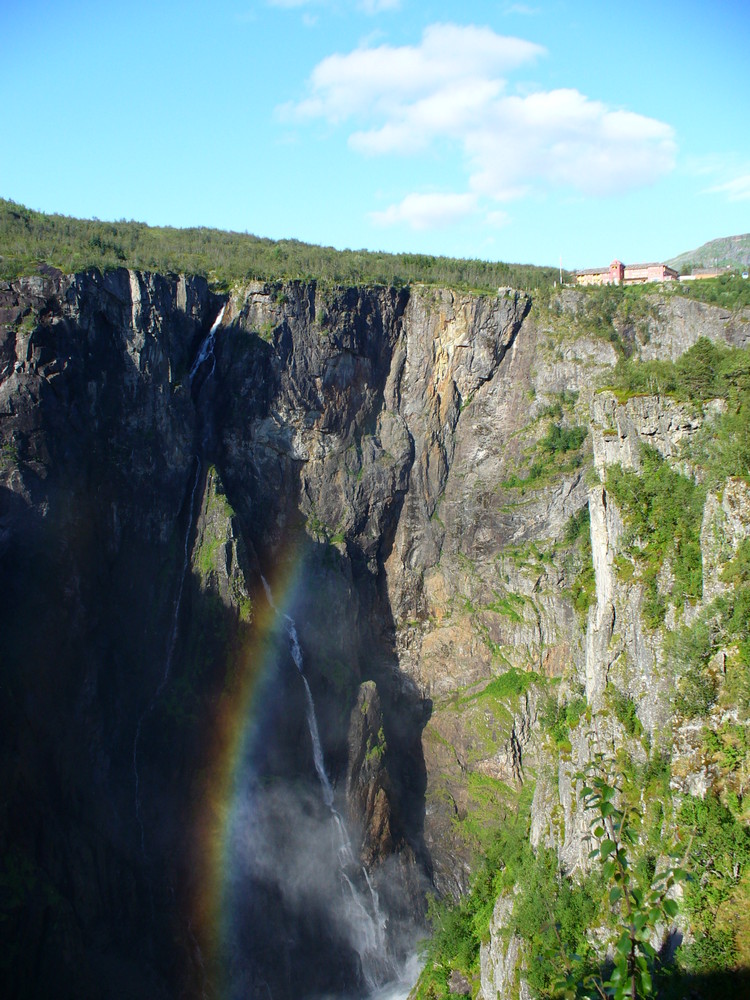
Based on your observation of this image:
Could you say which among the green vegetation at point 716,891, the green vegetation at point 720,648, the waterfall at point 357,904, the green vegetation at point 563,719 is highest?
the green vegetation at point 720,648

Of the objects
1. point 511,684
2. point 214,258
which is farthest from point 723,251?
point 511,684

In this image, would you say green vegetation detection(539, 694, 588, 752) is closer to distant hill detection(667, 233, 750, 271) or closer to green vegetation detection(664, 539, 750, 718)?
green vegetation detection(664, 539, 750, 718)

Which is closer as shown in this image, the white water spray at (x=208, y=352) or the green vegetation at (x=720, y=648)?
the green vegetation at (x=720, y=648)

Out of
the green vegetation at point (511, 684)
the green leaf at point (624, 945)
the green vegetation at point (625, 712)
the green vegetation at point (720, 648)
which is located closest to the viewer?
the green leaf at point (624, 945)

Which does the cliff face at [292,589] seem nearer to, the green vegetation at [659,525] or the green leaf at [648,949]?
the green vegetation at [659,525]

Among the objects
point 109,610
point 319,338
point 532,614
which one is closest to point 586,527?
point 532,614

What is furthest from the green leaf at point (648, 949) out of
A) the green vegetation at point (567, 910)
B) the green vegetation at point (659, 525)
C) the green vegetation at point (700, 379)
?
the green vegetation at point (700, 379)

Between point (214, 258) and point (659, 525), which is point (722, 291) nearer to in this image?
point (659, 525)

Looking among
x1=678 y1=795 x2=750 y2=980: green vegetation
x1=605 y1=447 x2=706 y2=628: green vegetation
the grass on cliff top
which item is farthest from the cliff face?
the grass on cliff top
